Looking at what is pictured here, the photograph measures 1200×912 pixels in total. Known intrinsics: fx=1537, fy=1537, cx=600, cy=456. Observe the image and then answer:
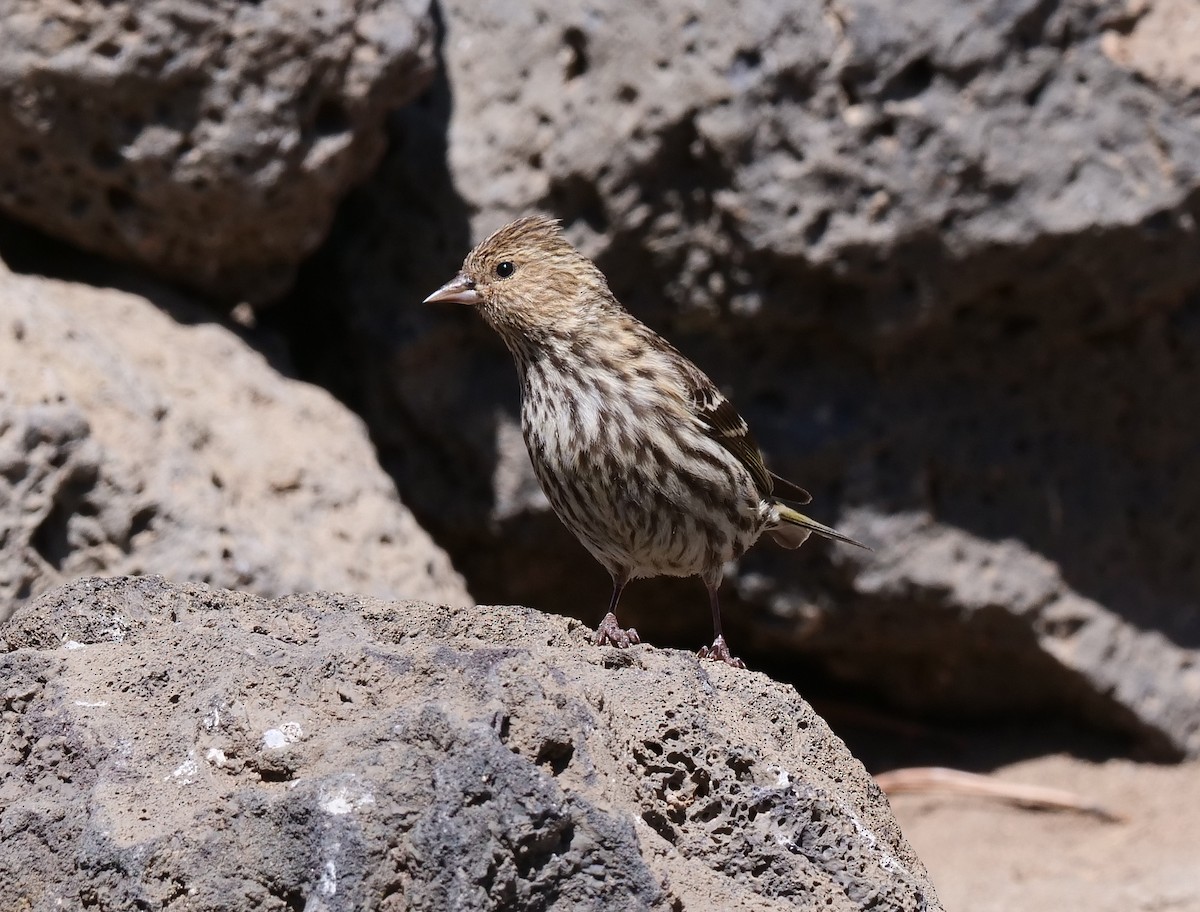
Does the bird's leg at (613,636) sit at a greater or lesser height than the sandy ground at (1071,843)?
greater

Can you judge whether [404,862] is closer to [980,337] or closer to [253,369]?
[253,369]

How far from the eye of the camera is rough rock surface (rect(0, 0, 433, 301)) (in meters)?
5.16

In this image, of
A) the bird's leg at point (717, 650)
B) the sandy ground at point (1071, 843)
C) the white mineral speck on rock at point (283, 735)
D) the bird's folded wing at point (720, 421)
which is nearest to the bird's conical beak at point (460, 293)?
the bird's folded wing at point (720, 421)

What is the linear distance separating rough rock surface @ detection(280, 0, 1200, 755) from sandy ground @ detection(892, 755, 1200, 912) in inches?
11.9

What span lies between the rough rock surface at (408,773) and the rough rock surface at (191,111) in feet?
8.09

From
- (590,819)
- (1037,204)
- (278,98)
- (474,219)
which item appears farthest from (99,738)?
(1037,204)

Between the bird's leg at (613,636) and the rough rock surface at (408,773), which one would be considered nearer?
the rough rock surface at (408,773)

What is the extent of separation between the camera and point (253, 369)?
5.83 meters

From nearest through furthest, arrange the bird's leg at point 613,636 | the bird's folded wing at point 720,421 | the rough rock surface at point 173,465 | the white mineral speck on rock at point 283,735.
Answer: the white mineral speck on rock at point 283,735 < the bird's leg at point 613,636 < the rough rock surface at point 173,465 < the bird's folded wing at point 720,421

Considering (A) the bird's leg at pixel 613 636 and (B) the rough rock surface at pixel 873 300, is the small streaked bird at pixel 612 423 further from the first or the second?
(B) the rough rock surface at pixel 873 300

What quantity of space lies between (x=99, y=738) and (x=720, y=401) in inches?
98.3

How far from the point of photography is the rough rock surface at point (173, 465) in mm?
4516

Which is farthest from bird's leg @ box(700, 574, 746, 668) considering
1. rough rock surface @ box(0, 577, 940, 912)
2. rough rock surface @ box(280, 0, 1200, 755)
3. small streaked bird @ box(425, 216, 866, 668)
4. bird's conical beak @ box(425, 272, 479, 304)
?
rough rock surface @ box(280, 0, 1200, 755)

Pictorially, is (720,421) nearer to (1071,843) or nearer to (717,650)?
(717,650)
